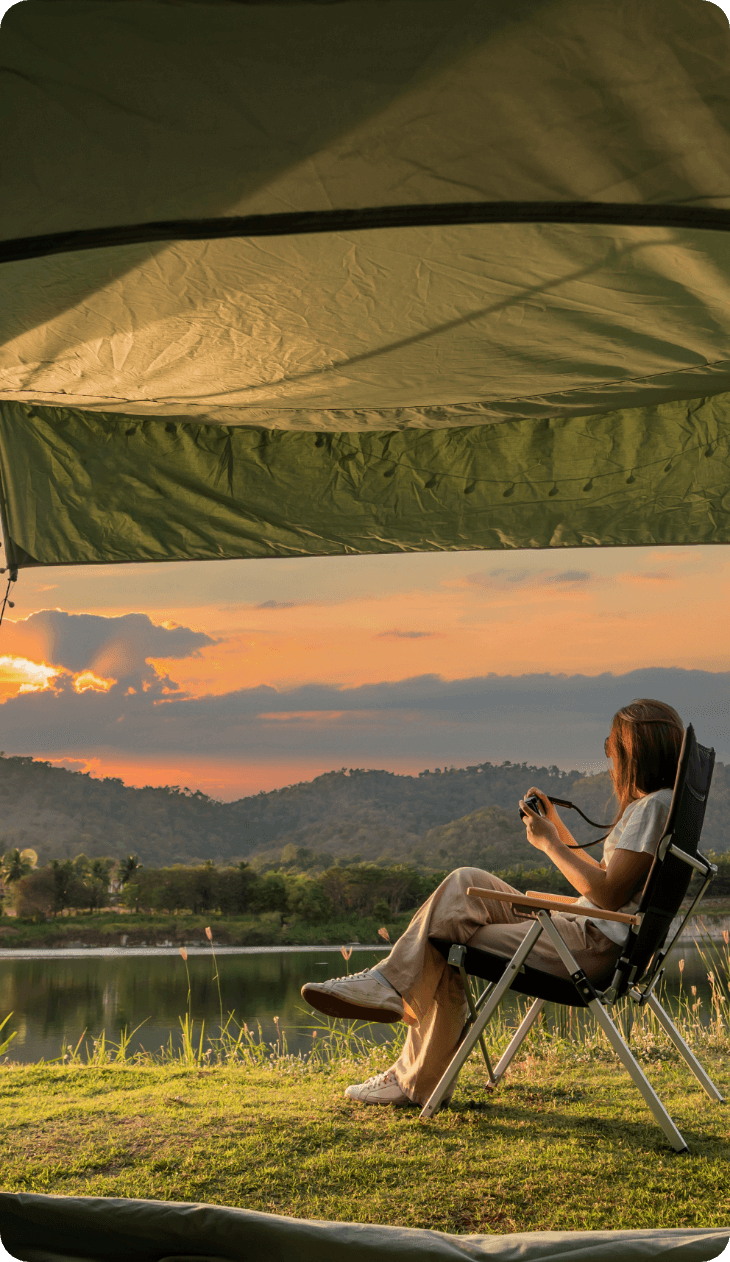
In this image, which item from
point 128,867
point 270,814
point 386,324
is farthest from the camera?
point 270,814

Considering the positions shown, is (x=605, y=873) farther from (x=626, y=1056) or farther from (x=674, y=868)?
(x=626, y=1056)

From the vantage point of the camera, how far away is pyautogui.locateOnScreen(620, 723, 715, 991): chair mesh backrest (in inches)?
89.0

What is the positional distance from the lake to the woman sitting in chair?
87 cm

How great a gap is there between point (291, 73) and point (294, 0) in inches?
3.9

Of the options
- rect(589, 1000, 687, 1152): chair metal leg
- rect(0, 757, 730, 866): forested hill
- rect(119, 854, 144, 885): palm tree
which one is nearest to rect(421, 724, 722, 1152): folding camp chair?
rect(589, 1000, 687, 1152): chair metal leg

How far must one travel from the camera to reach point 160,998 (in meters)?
4.24

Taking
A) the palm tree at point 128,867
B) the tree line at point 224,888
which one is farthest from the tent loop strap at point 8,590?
the palm tree at point 128,867

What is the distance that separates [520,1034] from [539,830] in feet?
2.70

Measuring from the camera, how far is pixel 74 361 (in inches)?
92.4

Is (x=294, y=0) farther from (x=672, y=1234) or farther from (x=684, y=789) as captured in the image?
(x=672, y=1234)

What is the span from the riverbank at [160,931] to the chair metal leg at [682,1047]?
3.91m

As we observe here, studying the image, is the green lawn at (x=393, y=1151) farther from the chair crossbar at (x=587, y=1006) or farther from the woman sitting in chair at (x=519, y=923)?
the woman sitting in chair at (x=519, y=923)

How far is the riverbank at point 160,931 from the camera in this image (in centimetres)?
653

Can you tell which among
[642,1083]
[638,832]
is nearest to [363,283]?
[638,832]
